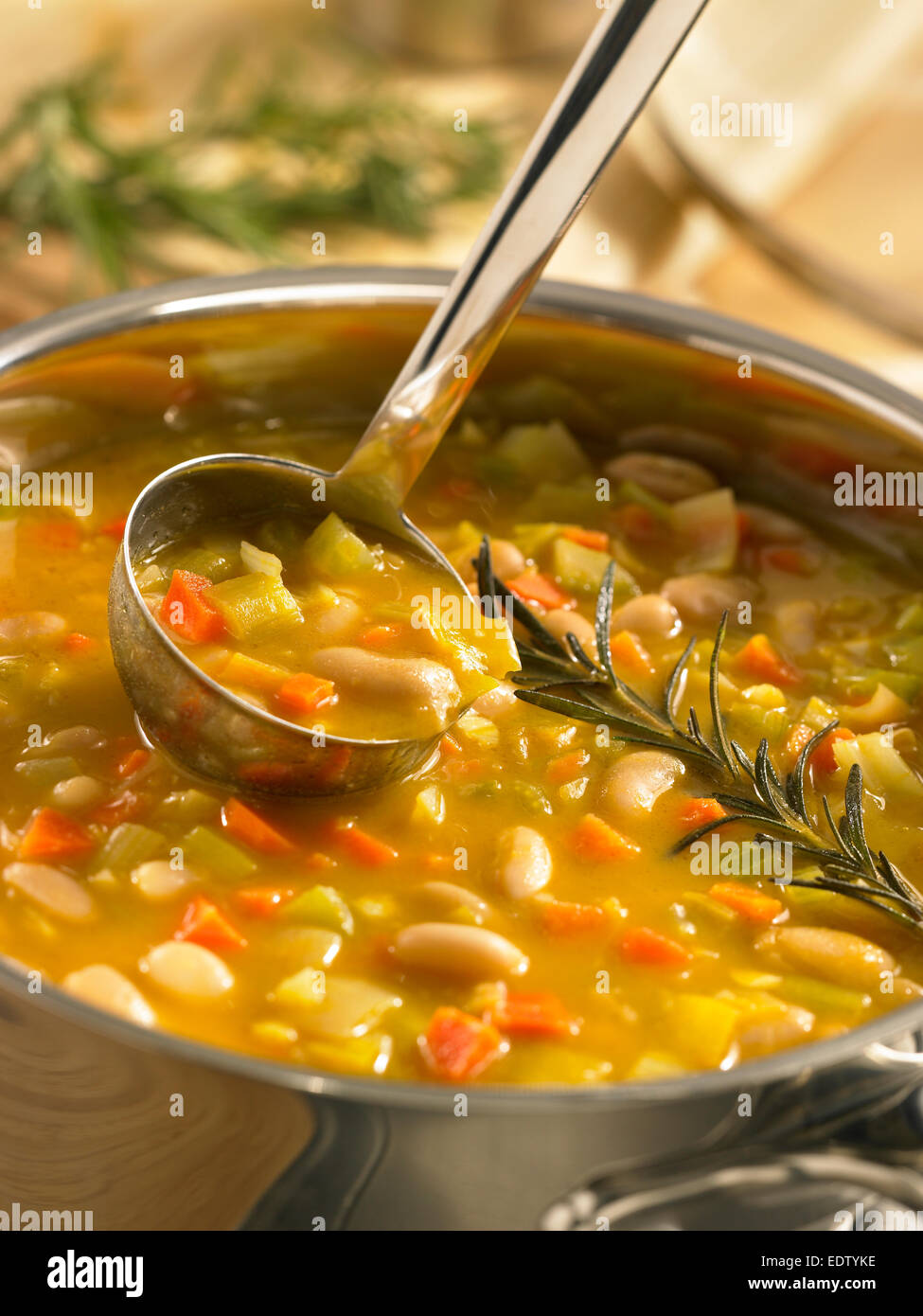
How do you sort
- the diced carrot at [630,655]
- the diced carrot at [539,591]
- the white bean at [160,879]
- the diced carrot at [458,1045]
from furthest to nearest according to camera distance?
the diced carrot at [539,591]
the diced carrot at [630,655]
the white bean at [160,879]
the diced carrot at [458,1045]

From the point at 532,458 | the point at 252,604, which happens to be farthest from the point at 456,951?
the point at 532,458

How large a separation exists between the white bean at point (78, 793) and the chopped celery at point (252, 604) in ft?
1.16

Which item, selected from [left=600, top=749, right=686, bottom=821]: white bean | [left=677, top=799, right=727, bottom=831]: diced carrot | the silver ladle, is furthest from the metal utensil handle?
[left=677, top=799, right=727, bottom=831]: diced carrot

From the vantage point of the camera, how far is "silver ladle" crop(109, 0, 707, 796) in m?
2.28

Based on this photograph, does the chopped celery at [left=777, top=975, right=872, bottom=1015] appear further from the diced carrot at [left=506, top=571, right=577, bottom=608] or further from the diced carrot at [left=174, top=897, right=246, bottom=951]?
the diced carrot at [left=506, top=571, right=577, bottom=608]

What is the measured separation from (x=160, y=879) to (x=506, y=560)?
1.08m

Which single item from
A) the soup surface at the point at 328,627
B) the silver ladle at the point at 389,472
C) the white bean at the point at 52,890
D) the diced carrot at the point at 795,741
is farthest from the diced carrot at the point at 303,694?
the diced carrot at the point at 795,741

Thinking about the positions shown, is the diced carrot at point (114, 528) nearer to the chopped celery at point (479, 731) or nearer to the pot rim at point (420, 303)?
the pot rim at point (420, 303)

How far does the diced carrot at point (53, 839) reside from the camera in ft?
7.45

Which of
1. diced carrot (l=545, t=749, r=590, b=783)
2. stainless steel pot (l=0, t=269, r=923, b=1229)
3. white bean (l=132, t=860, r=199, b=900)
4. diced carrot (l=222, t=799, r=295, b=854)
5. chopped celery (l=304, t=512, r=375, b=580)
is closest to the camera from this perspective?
stainless steel pot (l=0, t=269, r=923, b=1229)

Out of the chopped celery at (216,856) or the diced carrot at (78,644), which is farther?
the diced carrot at (78,644)

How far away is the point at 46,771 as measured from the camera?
2.41 meters

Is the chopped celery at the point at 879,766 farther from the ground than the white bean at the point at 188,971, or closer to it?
farther from the ground

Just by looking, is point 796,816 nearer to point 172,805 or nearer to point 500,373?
point 172,805
